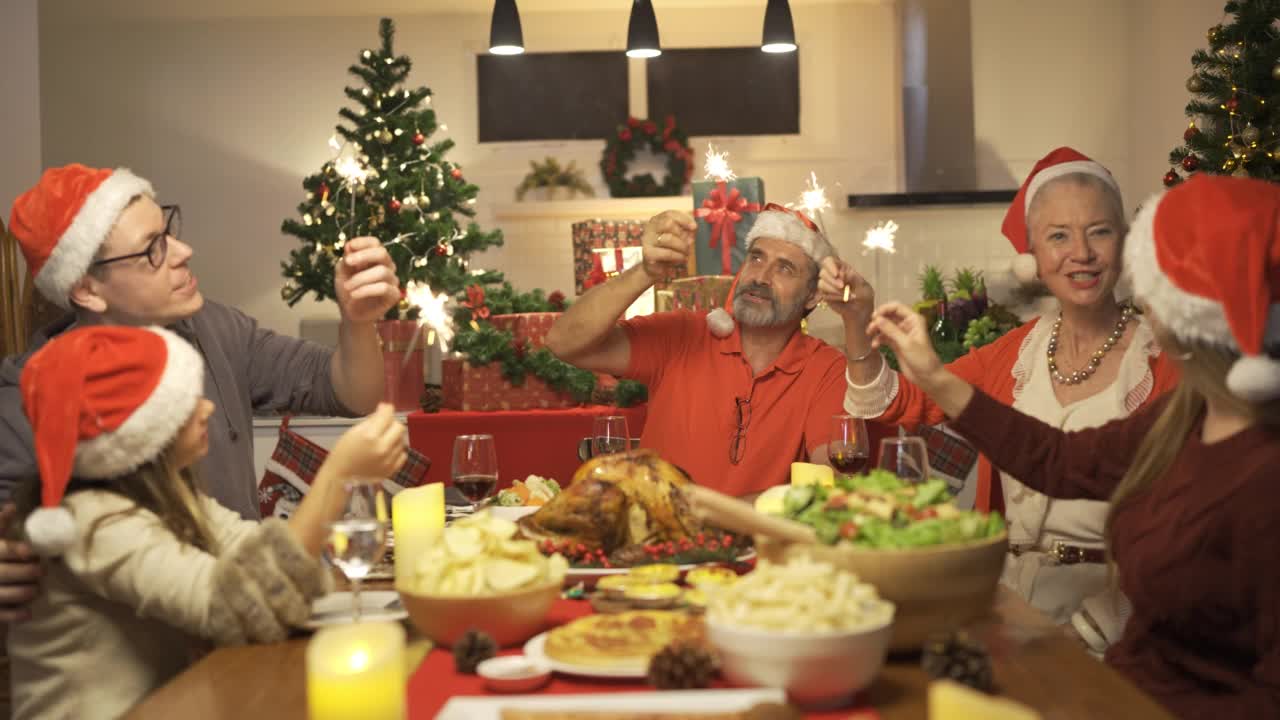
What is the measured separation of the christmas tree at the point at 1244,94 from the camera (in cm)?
376

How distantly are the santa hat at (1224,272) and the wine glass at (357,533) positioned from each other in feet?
3.39

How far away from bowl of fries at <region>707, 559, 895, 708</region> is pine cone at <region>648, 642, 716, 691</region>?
2 centimetres

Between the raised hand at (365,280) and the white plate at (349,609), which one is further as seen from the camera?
the raised hand at (365,280)

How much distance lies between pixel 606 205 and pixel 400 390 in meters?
3.20

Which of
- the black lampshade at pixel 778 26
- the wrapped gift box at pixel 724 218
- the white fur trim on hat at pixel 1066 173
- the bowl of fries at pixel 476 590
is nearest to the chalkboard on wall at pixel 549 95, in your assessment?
the black lampshade at pixel 778 26

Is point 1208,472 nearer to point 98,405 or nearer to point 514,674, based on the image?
point 514,674

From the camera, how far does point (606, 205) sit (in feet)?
26.9

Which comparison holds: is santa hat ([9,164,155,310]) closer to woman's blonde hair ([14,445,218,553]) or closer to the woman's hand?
woman's blonde hair ([14,445,218,553])

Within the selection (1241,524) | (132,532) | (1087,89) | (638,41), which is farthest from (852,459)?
(1087,89)

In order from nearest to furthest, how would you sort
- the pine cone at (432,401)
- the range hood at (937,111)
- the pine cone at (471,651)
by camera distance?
the pine cone at (471,651) < the pine cone at (432,401) < the range hood at (937,111)

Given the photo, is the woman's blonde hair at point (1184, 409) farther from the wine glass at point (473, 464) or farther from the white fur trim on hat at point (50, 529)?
the white fur trim on hat at point (50, 529)

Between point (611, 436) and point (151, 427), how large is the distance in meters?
1.07

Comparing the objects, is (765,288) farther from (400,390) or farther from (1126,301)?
(400,390)

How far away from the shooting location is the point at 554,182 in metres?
8.34
